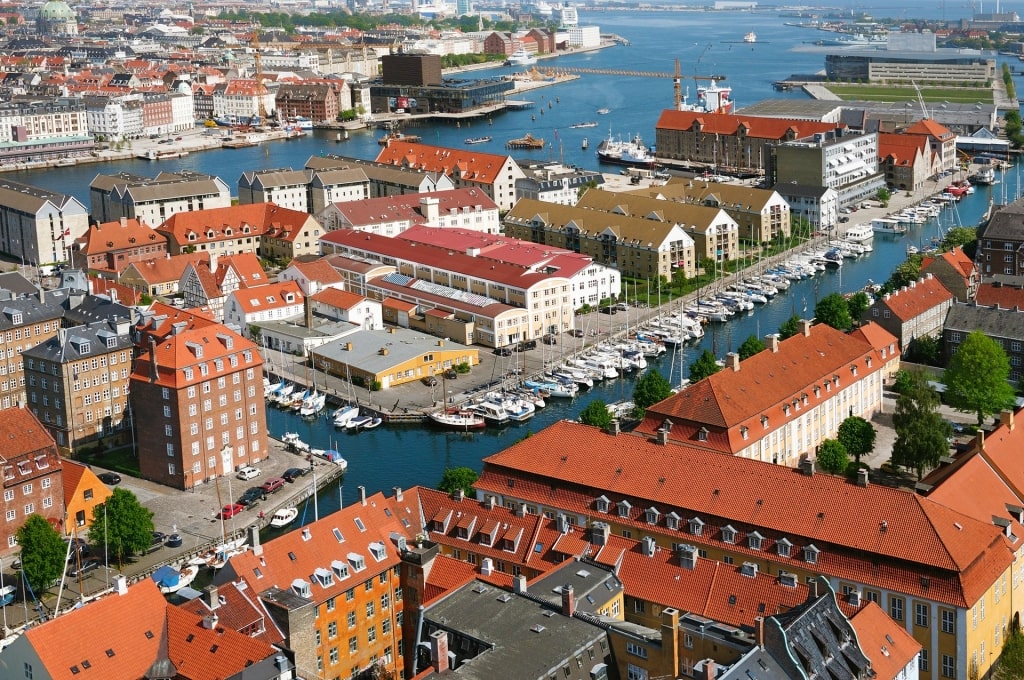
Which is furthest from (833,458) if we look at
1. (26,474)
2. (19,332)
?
(19,332)

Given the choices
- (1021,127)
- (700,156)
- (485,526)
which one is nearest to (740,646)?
(485,526)

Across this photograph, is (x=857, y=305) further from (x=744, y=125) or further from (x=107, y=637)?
(x=744, y=125)

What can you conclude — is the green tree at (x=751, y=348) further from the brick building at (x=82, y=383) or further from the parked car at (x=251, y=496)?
the brick building at (x=82, y=383)

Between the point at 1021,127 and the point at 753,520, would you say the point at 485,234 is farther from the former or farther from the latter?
the point at 1021,127

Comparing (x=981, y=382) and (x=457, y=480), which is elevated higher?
(x=981, y=382)

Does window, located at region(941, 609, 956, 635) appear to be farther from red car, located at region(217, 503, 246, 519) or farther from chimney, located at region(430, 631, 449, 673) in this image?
red car, located at region(217, 503, 246, 519)

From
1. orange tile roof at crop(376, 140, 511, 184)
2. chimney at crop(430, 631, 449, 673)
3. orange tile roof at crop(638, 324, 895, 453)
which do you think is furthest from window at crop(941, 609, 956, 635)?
orange tile roof at crop(376, 140, 511, 184)

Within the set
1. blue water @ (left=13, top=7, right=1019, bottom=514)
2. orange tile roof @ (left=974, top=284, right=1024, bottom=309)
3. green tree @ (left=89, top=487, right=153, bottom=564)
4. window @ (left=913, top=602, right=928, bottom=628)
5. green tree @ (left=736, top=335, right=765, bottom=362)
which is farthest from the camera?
orange tile roof @ (left=974, top=284, right=1024, bottom=309)

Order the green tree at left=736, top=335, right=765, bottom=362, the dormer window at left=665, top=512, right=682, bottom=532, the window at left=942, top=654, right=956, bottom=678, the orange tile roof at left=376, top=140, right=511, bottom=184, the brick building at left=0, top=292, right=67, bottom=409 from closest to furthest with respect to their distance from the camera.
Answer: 1. the window at left=942, top=654, right=956, bottom=678
2. the dormer window at left=665, top=512, right=682, bottom=532
3. the brick building at left=0, top=292, right=67, bottom=409
4. the green tree at left=736, top=335, right=765, bottom=362
5. the orange tile roof at left=376, top=140, right=511, bottom=184
